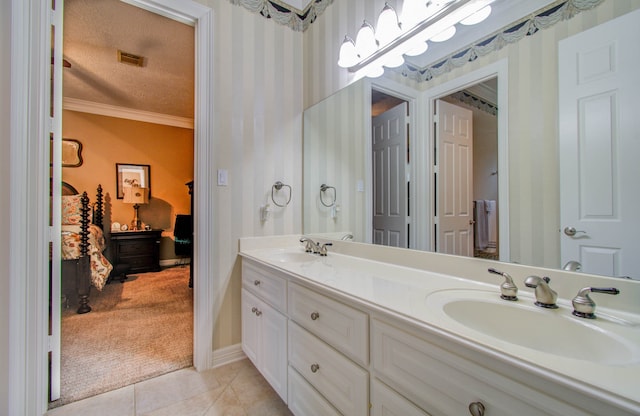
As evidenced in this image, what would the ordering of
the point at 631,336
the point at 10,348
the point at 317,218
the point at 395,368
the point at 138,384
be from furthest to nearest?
the point at 317,218 < the point at 138,384 < the point at 10,348 < the point at 395,368 < the point at 631,336

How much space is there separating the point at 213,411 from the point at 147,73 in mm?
3521

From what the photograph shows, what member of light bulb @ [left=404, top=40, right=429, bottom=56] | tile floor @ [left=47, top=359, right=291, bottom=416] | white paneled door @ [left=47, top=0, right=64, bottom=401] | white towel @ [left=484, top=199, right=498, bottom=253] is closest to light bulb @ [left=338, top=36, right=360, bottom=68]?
light bulb @ [left=404, top=40, right=429, bottom=56]

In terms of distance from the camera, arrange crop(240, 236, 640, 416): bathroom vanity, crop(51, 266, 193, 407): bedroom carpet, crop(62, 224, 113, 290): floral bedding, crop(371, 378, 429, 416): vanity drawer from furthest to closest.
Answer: crop(62, 224, 113, 290): floral bedding, crop(51, 266, 193, 407): bedroom carpet, crop(371, 378, 429, 416): vanity drawer, crop(240, 236, 640, 416): bathroom vanity

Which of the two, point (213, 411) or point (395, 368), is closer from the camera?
point (395, 368)

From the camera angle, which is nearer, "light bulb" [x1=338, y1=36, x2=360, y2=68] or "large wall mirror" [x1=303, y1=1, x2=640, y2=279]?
"large wall mirror" [x1=303, y1=1, x2=640, y2=279]

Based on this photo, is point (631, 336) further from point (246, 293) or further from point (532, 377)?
point (246, 293)

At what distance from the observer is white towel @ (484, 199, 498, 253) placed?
1.07 metres

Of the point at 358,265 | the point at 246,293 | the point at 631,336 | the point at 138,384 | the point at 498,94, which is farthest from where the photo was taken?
the point at 246,293

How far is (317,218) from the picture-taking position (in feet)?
6.88

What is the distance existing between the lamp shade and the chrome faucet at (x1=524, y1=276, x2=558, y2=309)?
194 inches

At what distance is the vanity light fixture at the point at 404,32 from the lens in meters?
1.16

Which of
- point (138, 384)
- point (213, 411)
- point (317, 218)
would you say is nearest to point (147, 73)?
point (317, 218)

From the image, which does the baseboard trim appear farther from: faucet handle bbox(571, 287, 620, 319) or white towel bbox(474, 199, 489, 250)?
faucet handle bbox(571, 287, 620, 319)

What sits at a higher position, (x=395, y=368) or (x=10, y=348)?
(x=395, y=368)
